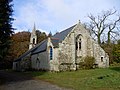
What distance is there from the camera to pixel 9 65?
71438mm

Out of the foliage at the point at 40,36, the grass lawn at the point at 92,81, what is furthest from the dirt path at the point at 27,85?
the foliage at the point at 40,36

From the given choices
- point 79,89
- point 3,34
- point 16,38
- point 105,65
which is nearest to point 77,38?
point 105,65

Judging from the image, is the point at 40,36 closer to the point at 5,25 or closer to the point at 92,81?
the point at 5,25

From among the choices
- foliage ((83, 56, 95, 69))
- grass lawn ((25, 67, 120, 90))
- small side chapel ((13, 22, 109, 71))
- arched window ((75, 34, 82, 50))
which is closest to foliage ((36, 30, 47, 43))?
small side chapel ((13, 22, 109, 71))

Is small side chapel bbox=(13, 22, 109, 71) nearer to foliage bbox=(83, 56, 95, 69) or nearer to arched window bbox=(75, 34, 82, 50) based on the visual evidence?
arched window bbox=(75, 34, 82, 50)

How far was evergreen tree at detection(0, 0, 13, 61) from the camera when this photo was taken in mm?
22231

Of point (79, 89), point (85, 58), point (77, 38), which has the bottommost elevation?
point (79, 89)

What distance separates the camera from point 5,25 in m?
23.1

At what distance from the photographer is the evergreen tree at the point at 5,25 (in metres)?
22.2

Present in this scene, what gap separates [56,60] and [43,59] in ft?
18.5

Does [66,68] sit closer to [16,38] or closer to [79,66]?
[79,66]

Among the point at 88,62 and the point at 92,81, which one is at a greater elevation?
the point at 88,62

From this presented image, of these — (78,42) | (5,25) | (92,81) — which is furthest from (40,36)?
(92,81)

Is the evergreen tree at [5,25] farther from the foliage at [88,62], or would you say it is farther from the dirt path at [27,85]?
the foliage at [88,62]
